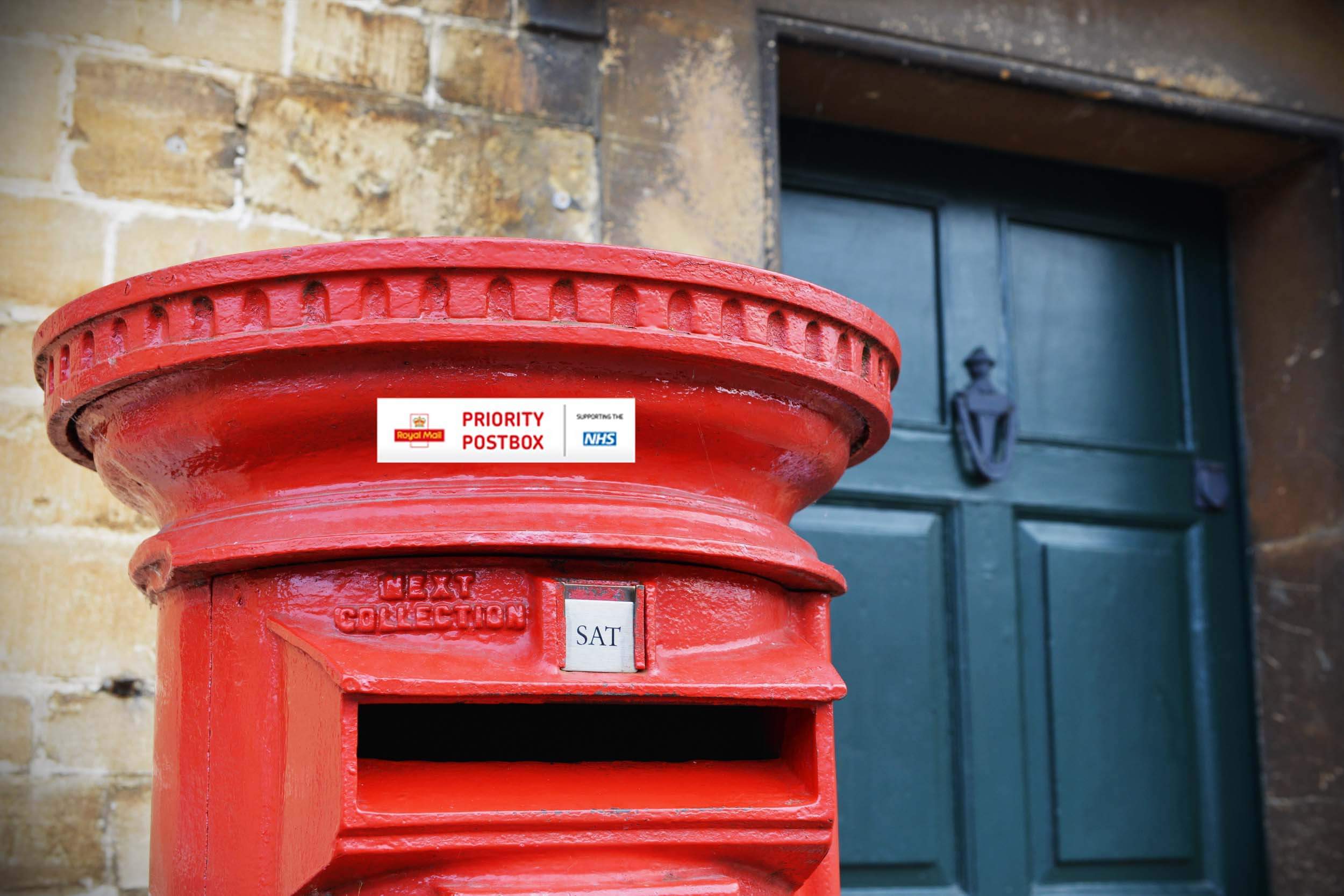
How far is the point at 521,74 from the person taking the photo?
2.41 metres

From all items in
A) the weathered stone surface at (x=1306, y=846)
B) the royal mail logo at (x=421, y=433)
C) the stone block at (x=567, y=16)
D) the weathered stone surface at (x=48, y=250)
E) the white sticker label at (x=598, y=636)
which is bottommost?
the weathered stone surface at (x=1306, y=846)

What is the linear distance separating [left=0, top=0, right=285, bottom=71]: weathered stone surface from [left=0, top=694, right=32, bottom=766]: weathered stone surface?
108cm

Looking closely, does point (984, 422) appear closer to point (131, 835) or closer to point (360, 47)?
point (360, 47)

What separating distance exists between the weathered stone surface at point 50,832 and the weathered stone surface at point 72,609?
0.17 meters

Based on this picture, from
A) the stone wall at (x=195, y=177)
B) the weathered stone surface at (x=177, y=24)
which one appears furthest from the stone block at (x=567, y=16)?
the weathered stone surface at (x=177, y=24)

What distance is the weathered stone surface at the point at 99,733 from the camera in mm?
1976

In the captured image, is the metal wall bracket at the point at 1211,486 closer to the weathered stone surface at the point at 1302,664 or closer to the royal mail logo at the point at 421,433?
the weathered stone surface at the point at 1302,664

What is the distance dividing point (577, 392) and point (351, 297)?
19 cm

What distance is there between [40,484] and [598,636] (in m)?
1.37

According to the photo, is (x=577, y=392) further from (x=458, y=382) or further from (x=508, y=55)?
(x=508, y=55)

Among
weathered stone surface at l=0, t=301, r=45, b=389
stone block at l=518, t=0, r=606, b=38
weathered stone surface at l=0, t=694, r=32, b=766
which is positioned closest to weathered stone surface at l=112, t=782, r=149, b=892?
weathered stone surface at l=0, t=694, r=32, b=766

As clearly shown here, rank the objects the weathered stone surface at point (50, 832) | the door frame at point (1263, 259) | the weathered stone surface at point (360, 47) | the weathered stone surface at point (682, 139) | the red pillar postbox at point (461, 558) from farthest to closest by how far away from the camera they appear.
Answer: the door frame at point (1263, 259), the weathered stone surface at point (682, 139), the weathered stone surface at point (360, 47), the weathered stone surface at point (50, 832), the red pillar postbox at point (461, 558)

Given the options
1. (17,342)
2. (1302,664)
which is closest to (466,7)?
(17,342)

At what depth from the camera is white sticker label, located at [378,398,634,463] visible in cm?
104
